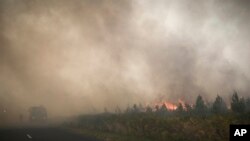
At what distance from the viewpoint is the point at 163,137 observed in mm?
24406

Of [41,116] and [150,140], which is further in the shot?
[41,116]

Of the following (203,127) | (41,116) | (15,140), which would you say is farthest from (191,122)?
(41,116)

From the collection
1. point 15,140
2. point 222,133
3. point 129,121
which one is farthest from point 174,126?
point 15,140

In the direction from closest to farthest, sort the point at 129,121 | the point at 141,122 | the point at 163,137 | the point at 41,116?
the point at 163,137
the point at 141,122
the point at 129,121
the point at 41,116

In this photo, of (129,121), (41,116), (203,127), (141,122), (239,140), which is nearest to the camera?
(239,140)

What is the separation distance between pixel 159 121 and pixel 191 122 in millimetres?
4750

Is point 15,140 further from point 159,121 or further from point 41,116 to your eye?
point 41,116

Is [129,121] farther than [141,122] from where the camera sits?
Yes

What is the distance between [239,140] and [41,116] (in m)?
74.2

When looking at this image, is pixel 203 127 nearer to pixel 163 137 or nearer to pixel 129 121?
pixel 163 137

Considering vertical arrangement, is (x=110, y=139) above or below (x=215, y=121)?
below

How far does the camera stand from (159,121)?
28141 millimetres

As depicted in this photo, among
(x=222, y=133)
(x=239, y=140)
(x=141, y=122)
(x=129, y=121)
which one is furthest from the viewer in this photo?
(x=129, y=121)

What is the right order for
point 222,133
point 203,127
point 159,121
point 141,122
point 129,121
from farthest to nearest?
point 129,121 < point 141,122 < point 159,121 < point 203,127 < point 222,133
